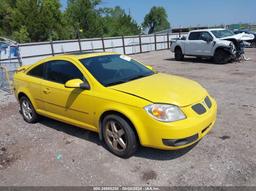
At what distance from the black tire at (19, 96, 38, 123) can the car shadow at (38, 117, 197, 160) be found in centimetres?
20

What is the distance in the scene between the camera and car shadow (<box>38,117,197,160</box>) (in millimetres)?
3874

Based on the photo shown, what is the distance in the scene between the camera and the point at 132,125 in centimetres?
365

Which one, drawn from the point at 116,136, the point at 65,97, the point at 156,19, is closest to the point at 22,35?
the point at 65,97

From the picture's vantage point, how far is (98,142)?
4480 mm

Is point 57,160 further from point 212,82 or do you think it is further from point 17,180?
point 212,82

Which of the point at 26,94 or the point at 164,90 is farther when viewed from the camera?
the point at 26,94

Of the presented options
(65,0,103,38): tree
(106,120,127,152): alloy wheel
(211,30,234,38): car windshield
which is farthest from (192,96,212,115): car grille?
(65,0,103,38): tree

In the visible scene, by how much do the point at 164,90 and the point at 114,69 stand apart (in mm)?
1097

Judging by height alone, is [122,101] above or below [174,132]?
above

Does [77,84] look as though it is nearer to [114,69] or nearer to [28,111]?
[114,69]

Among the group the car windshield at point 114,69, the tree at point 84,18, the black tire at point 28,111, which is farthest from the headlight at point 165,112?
the tree at point 84,18

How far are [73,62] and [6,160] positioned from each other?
1.86 metres

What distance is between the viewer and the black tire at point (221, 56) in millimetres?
13094

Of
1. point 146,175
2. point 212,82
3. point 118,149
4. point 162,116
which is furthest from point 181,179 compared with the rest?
point 212,82
